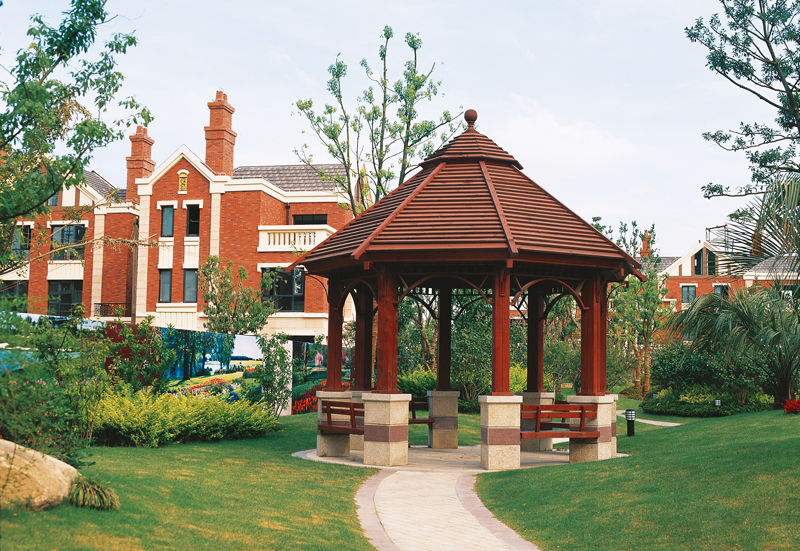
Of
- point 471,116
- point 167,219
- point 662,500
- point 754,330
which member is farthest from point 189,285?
point 662,500

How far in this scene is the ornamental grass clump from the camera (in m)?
7.31

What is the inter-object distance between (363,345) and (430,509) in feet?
26.1

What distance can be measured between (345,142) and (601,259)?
12.8 meters

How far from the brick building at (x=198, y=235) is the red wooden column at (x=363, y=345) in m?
19.1

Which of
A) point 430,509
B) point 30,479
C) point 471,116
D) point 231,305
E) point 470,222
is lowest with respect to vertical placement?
point 430,509

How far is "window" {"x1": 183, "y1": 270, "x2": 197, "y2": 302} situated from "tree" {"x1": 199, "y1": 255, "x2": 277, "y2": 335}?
7672mm

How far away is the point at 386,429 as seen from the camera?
1531 centimetres

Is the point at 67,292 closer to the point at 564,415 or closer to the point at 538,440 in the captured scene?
the point at 538,440

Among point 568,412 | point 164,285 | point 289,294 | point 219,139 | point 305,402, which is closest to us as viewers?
point 568,412

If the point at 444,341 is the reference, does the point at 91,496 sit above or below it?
below

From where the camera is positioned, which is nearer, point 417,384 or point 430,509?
point 430,509

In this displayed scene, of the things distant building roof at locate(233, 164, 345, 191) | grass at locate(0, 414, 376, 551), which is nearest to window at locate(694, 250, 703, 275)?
distant building roof at locate(233, 164, 345, 191)

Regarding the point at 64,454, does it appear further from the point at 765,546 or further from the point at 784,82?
the point at 784,82

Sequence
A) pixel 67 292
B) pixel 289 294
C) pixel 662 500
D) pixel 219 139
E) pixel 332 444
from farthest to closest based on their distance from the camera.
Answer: pixel 67 292 < pixel 219 139 < pixel 289 294 < pixel 332 444 < pixel 662 500
